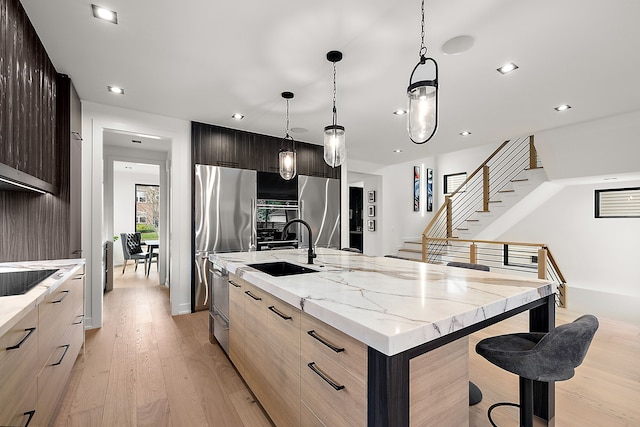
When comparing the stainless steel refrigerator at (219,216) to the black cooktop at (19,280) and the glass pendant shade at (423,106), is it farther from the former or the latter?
the glass pendant shade at (423,106)

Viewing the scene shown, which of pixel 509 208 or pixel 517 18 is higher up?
pixel 517 18

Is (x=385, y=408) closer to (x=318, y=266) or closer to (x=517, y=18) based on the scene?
(x=318, y=266)

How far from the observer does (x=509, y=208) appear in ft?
19.6

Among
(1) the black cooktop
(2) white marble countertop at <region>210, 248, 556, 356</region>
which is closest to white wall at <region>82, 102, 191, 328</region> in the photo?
(1) the black cooktop

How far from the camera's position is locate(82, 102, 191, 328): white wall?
3404mm

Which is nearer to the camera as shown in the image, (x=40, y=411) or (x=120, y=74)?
(x=40, y=411)

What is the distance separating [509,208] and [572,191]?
5.58 feet

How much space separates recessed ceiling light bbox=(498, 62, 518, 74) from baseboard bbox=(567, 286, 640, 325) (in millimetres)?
4784

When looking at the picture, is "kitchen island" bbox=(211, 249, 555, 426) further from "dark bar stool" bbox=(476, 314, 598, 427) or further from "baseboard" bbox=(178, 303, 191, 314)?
"baseboard" bbox=(178, 303, 191, 314)

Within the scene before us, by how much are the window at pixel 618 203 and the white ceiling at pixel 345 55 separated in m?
3.32

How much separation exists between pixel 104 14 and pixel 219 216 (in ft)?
8.52

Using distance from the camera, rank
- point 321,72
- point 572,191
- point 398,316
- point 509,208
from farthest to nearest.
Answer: point 572,191, point 509,208, point 321,72, point 398,316

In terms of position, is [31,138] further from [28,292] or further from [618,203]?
[618,203]

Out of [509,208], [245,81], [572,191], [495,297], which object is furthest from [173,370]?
[572,191]
